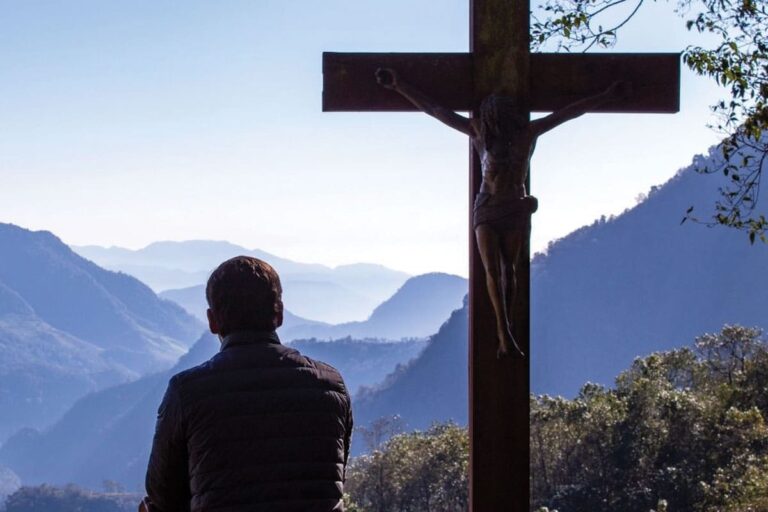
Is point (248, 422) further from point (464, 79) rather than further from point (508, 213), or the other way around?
point (464, 79)

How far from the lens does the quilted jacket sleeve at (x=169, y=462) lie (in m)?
2.73

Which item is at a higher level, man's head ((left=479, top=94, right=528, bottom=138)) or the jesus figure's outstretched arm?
the jesus figure's outstretched arm

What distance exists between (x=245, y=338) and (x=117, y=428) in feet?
548

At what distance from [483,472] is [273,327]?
1543 mm

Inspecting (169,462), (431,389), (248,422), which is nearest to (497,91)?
(248,422)

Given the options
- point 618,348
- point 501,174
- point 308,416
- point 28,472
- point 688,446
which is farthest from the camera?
point 28,472

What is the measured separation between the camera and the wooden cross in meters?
4.14

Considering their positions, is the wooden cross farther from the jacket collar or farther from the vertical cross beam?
the jacket collar

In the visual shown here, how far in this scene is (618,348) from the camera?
4119 inches

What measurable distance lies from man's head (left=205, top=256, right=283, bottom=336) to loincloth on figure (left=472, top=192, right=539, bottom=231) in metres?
1.37

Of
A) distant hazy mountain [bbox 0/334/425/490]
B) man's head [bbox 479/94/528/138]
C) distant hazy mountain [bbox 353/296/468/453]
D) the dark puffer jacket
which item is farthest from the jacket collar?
distant hazy mountain [bbox 0/334/425/490]

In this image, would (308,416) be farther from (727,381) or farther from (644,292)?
(644,292)

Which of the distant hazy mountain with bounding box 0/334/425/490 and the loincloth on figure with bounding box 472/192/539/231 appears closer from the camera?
the loincloth on figure with bounding box 472/192/539/231

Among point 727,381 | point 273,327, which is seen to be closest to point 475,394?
point 273,327
